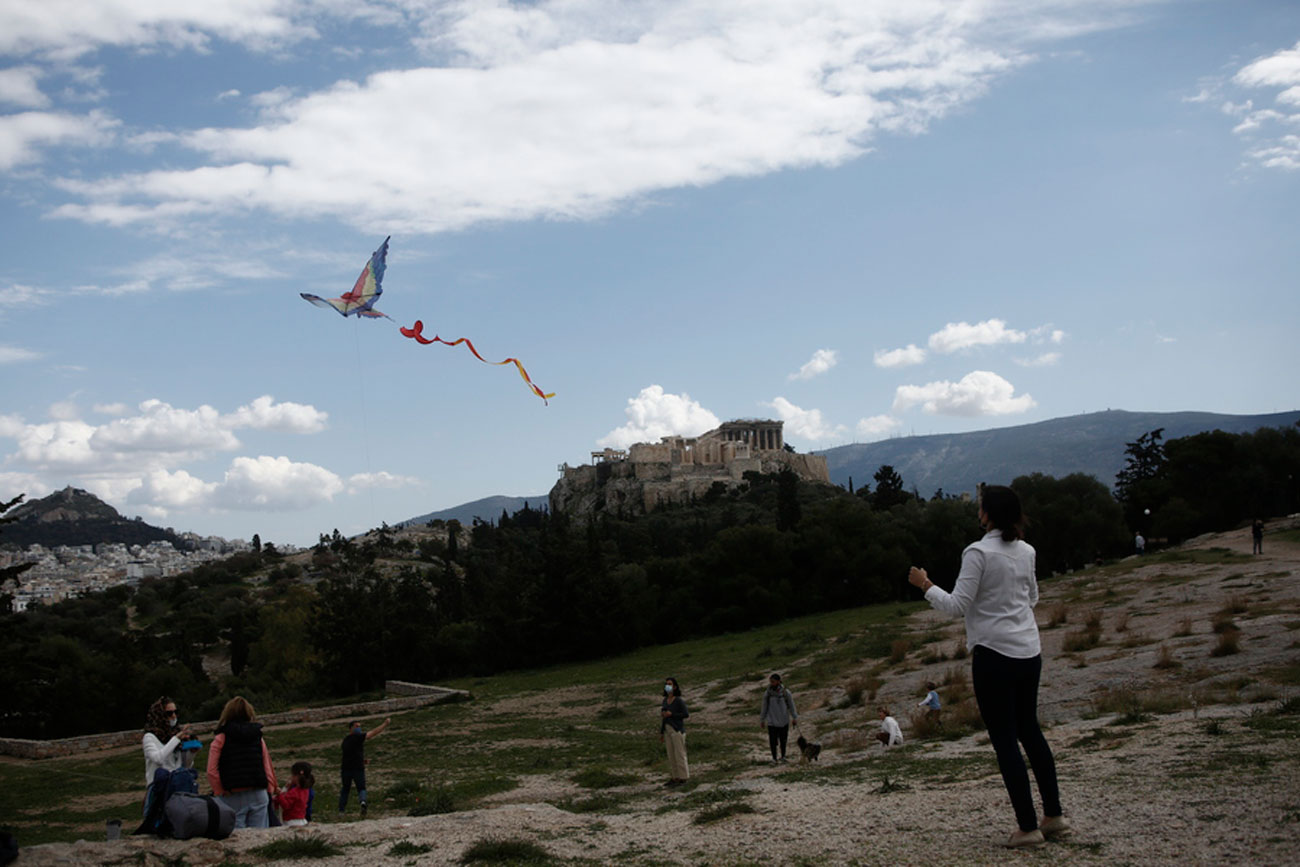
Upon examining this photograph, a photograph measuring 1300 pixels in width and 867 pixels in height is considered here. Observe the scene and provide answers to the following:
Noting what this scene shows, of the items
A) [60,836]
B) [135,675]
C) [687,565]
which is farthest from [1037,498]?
[60,836]

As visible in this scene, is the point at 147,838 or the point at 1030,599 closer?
the point at 1030,599

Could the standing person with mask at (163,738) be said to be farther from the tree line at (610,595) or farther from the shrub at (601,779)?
the tree line at (610,595)

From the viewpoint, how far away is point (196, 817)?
790 centimetres

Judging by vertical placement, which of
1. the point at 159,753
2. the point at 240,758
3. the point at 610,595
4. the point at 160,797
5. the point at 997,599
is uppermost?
the point at 997,599

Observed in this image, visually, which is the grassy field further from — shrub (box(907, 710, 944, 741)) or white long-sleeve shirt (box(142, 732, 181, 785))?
white long-sleeve shirt (box(142, 732, 181, 785))

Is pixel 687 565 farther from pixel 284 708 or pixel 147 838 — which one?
pixel 147 838

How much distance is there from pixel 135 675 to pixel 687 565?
29.4 meters

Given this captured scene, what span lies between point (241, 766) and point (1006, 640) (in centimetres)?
701

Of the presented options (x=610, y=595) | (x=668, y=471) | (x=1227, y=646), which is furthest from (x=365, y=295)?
(x=668, y=471)

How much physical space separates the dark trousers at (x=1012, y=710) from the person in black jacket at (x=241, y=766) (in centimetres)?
645

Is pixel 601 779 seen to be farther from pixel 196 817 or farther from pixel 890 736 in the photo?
pixel 196 817

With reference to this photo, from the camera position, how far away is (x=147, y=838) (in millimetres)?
7832

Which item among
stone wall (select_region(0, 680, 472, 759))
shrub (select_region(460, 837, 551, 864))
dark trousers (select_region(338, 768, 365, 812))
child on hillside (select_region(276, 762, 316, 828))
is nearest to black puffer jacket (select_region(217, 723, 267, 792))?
child on hillside (select_region(276, 762, 316, 828))

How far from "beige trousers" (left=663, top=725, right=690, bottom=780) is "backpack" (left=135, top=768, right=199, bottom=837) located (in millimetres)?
6905
